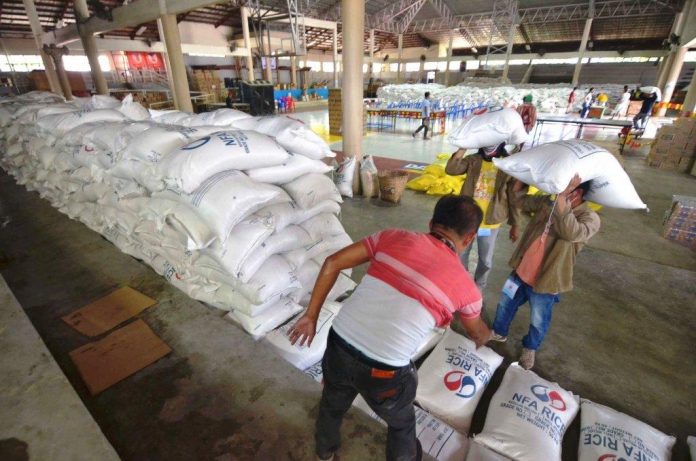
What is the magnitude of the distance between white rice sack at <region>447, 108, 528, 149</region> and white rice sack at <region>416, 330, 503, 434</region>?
1399 mm

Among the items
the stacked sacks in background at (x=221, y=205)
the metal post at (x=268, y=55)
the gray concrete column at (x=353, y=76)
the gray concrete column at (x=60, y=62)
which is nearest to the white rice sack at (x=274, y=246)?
the stacked sacks in background at (x=221, y=205)

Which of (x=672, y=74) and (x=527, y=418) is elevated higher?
(x=672, y=74)

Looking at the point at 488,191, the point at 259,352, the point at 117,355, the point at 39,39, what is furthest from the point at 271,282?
the point at 39,39

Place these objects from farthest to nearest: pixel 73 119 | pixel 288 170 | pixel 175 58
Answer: pixel 175 58 → pixel 73 119 → pixel 288 170

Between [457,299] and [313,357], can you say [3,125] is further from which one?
[457,299]

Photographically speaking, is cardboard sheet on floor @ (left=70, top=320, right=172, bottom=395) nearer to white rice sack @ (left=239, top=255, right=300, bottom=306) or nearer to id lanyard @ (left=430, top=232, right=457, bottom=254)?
white rice sack @ (left=239, top=255, right=300, bottom=306)

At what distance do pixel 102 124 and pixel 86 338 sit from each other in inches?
79.1

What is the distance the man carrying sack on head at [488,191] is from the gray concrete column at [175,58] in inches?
238

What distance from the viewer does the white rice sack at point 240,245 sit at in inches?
74.2

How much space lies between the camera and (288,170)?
235 centimetres

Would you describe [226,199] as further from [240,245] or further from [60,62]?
[60,62]

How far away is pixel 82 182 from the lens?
3.21m

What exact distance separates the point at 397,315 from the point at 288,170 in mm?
1598

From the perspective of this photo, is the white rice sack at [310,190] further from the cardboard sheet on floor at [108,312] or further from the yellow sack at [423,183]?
the yellow sack at [423,183]
